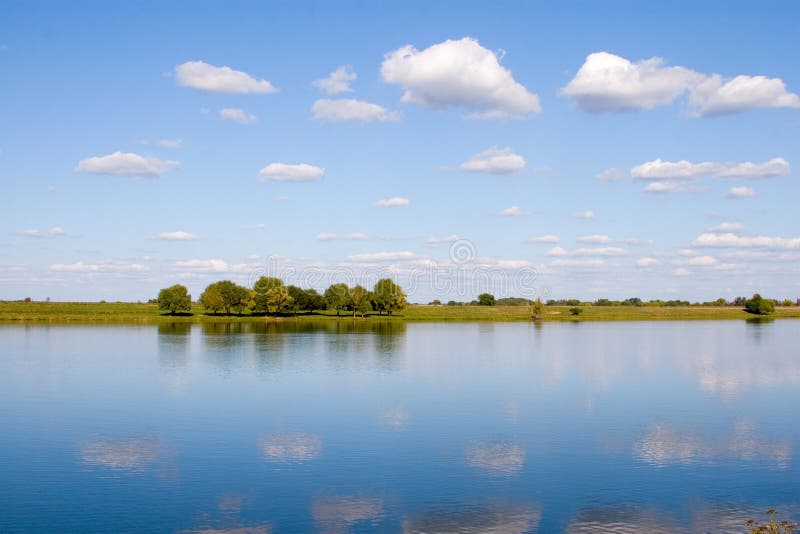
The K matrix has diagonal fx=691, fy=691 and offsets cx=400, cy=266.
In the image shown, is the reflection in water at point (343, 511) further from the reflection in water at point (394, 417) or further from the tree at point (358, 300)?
the tree at point (358, 300)

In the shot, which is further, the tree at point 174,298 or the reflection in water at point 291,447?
the tree at point 174,298

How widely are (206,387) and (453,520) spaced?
34175 mm

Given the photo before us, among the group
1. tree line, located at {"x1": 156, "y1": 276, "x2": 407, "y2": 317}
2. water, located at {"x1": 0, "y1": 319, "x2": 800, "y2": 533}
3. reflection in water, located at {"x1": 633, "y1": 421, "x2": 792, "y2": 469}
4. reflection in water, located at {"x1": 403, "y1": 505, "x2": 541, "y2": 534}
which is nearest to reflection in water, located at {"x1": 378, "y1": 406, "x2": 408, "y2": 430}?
water, located at {"x1": 0, "y1": 319, "x2": 800, "y2": 533}

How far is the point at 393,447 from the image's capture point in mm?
33156

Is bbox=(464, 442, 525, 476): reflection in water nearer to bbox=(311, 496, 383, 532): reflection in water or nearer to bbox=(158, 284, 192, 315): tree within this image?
bbox=(311, 496, 383, 532): reflection in water

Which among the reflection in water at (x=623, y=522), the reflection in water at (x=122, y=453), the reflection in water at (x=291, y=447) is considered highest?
the reflection in water at (x=122, y=453)

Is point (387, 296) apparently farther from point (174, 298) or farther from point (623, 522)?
point (623, 522)

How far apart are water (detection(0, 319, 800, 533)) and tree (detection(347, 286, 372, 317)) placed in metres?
107

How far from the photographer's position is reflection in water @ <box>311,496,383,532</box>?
22578 mm

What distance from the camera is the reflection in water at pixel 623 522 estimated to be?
21969 millimetres

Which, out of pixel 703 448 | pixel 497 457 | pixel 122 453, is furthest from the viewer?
pixel 703 448

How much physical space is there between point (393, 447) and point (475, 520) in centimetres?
1075

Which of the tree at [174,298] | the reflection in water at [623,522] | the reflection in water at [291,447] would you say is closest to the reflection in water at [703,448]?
the reflection in water at [623,522]

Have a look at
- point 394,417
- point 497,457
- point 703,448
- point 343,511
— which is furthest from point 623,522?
point 394,417
